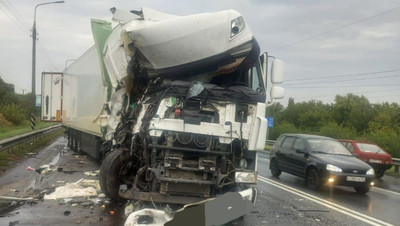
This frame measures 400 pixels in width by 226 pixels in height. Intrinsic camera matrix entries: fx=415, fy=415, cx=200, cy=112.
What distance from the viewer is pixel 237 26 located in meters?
6.61

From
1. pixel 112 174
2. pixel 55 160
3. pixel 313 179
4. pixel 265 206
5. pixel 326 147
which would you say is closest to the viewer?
pixel 112 174

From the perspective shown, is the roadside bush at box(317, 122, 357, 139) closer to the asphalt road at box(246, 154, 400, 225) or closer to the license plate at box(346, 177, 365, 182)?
the asphalt road at box(246, 154, 400, 225)

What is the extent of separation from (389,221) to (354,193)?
147 inches

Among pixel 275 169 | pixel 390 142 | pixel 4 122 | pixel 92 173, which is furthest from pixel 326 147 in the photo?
pixel 4 122

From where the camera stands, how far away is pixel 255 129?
653 cm

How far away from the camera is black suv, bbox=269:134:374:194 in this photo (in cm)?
1077

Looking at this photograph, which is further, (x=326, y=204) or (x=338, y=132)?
(x=338, y=132)

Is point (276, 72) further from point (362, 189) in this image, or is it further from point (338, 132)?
point (338, 132)

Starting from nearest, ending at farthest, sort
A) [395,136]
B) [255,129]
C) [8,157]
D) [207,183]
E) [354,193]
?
[207,183]
[255,129]
[354,193]
[8,157]
[395,136]

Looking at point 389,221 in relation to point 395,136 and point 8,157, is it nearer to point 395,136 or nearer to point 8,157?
point 8,157

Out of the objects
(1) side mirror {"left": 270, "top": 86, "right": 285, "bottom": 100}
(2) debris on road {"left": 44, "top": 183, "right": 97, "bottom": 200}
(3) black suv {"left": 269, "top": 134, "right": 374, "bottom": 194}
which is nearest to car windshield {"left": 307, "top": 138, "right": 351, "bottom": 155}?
(3) black suv {"left": 269, "top": 134, "right": 374, "bottom": 194}

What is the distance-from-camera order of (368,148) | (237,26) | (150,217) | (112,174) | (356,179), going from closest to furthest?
(150,217), (237,26), (112,174), (356,179), (368,148)

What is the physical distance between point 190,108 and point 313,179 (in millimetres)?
6259

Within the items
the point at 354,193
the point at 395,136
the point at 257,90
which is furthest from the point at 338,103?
the point at 257,90
